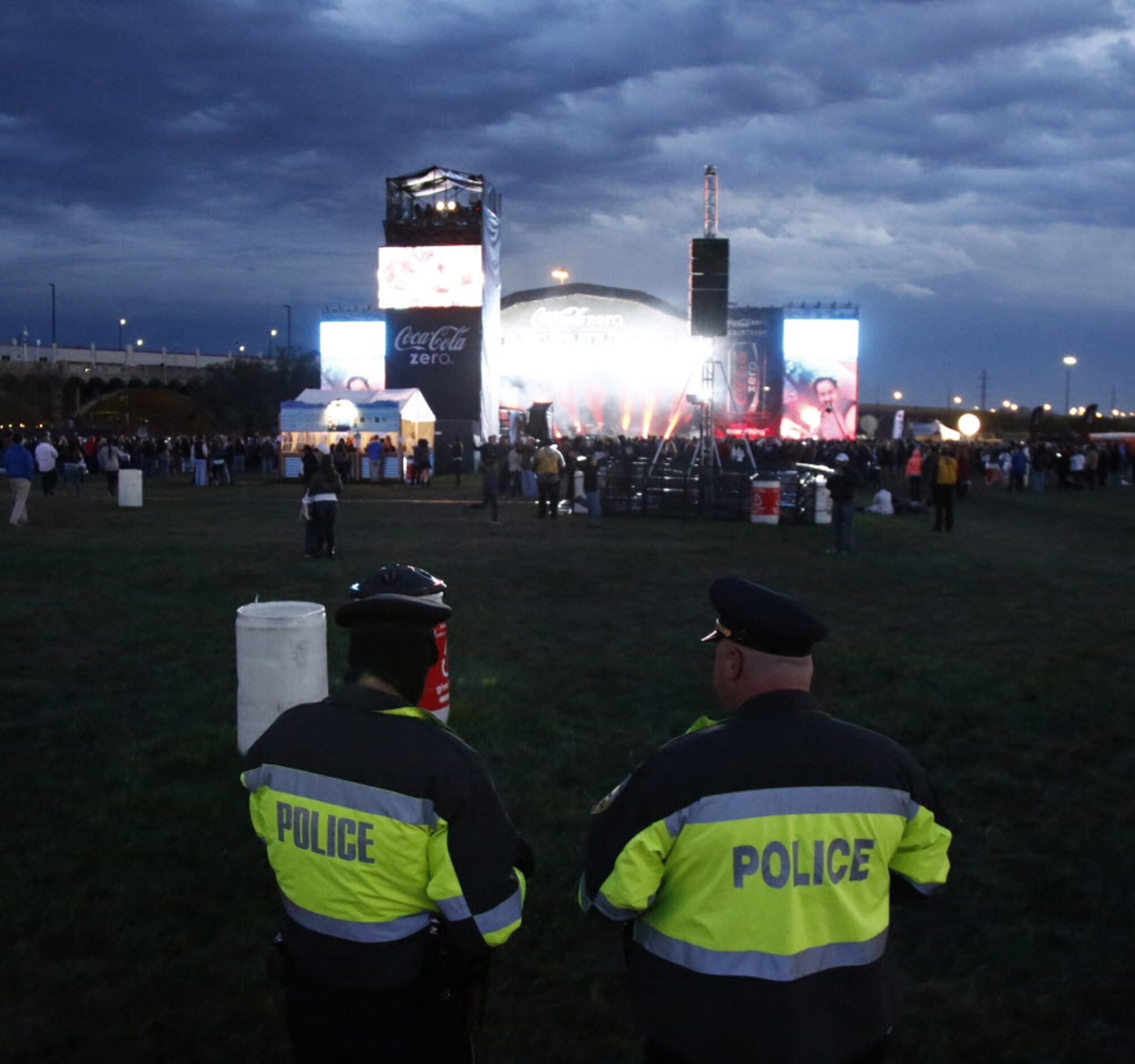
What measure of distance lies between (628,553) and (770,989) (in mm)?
15759

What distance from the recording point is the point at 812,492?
957 inches

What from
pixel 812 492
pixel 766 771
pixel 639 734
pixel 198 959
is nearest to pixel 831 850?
pixel 766 771

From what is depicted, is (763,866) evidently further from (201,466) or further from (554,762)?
(201,466)

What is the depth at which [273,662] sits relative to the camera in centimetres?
658

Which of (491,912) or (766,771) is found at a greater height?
(766,771)

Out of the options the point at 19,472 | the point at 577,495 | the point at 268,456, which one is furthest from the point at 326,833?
the point at 268,456

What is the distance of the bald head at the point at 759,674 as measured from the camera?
2.36 meters

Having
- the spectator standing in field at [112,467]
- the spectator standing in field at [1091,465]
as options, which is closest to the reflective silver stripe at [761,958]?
the spectator standing in field at [112,467]

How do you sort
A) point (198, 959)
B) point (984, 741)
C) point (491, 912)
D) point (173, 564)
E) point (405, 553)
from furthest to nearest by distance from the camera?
1. point (405, 553)
2. point (173, 564)
3. point (984, 741)
4. point (198, 959)
5. point (491, 912)

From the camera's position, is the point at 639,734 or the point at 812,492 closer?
the point at 639,734

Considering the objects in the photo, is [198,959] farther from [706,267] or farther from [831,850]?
[706,267]

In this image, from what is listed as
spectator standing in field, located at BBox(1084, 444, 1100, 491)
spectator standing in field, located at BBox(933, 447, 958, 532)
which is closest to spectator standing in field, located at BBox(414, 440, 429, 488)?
spectator standing in field, located at BBox(933, 447, 958, 532)

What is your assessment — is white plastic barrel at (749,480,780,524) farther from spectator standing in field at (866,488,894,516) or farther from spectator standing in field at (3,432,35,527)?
spectator standing in field at (3,432,35,527)

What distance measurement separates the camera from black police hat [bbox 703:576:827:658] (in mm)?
2352
